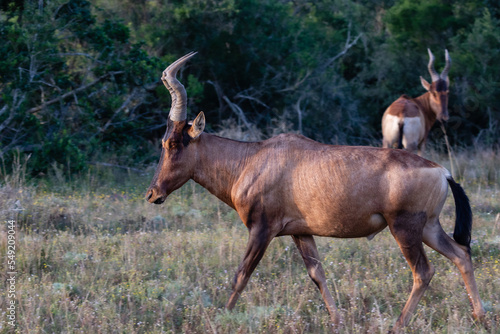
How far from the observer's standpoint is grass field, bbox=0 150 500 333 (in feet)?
17.4

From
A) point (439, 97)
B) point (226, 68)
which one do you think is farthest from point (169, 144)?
point (226, 68)

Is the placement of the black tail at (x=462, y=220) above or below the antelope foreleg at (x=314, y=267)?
above

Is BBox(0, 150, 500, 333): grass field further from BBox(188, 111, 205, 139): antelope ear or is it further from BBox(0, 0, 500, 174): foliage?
BBox(0, 0, 500, 174): foliage

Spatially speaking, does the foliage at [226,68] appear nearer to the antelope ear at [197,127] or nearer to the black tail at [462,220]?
the antelope ear at [197,127]

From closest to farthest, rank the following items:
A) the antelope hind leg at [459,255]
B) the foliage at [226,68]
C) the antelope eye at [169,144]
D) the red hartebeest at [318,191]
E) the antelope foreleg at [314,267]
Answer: the red hartebeest at [318,191], the antelope hind leg at [459,255], the antelope foreleg at [314,267], the antelope eye at [169,144], the foliage at [226,68]

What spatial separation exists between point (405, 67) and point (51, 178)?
12543mm

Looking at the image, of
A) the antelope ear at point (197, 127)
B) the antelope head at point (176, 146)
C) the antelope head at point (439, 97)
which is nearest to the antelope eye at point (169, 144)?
the antelope head at point (176, 146)

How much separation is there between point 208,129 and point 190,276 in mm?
9447

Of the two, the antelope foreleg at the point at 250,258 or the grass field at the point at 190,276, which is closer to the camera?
the grass field at the point at 190,276

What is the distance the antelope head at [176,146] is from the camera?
5.83 m

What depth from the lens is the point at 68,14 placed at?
11.7 metres

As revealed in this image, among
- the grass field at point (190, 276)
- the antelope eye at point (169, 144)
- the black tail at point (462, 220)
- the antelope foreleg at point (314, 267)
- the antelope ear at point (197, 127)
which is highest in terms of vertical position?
the antelope ear at point (197, 127)

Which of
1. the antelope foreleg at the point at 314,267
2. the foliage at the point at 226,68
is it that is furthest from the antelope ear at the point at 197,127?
the foliage at the point at 226,68

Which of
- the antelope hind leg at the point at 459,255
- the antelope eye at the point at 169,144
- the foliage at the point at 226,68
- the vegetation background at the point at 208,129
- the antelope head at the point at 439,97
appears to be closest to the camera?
the antelope hind leg at the point at 459,255
